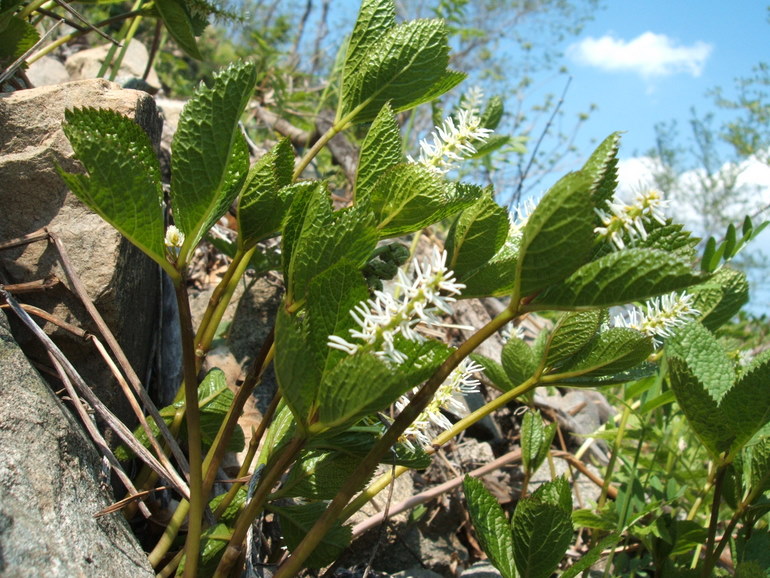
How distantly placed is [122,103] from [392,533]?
46.4 inches

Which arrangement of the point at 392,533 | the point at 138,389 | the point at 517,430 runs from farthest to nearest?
the point at 517,430, the point at 392,533, the point at 138,389

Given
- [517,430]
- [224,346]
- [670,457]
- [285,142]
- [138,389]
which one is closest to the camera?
[285,142]

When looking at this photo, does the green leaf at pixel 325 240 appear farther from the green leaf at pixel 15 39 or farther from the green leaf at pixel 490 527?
the green leaf at pixel 15 39

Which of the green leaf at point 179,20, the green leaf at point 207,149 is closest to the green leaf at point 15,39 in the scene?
the green leaf at point 179,20

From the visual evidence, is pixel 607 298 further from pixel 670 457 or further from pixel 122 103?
pixel 670 457

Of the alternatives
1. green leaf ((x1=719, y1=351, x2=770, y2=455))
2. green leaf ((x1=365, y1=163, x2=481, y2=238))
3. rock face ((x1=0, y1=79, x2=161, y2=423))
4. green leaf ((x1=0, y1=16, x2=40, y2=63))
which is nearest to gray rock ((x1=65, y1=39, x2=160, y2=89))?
green leaf ((x1=0, y1=16, x2=40, y2=63))

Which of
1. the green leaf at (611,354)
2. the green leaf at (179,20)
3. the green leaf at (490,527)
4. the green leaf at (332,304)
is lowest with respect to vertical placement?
the green leaf at (490,527)

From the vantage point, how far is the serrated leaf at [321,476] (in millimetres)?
1042

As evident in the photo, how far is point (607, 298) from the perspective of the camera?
767 mm

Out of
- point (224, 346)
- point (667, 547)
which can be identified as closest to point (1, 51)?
Answer: point (224, 346)

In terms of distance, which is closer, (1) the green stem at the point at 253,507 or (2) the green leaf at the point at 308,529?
(1) the green stem at the point at 253,507

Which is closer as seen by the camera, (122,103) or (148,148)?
(148,148)

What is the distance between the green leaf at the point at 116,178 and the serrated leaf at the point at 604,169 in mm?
531

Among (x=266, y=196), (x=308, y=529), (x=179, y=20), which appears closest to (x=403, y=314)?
(x=266, y=196)
